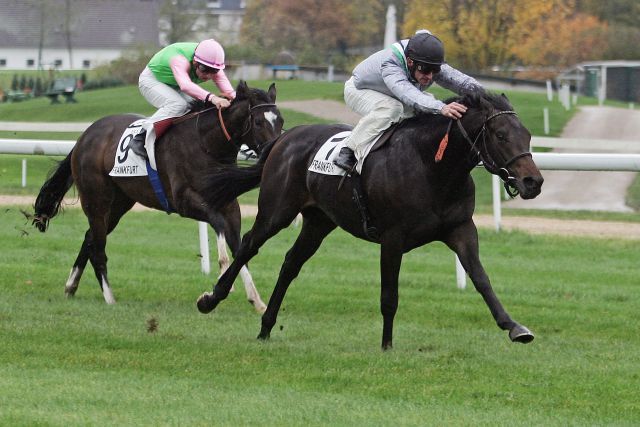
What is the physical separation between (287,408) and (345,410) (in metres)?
0.28

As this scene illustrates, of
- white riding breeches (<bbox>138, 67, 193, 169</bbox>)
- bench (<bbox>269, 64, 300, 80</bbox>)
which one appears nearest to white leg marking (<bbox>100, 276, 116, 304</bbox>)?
white riding breeches (<bbox>138, 67, 193, 169</bbox>)

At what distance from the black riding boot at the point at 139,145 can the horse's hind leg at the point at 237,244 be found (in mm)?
902

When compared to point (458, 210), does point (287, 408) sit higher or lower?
lower

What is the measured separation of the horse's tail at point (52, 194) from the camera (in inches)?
429

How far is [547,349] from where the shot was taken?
787 cm

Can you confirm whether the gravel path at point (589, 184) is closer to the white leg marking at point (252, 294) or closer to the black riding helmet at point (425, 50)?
the white leg marking at point (252, 294)

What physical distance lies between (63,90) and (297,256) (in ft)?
101

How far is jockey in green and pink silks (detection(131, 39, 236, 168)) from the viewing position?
9586 millimetres

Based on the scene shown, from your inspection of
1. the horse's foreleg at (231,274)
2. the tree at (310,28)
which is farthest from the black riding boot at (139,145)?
the tree at (310,28)

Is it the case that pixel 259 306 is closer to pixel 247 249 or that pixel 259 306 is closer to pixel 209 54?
pixel 247 249

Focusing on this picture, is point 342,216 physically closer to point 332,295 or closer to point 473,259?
point 473,259

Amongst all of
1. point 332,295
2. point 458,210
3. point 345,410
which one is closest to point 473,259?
point 458,210

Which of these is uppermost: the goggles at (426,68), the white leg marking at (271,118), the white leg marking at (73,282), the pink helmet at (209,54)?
the goggles at (426,68)

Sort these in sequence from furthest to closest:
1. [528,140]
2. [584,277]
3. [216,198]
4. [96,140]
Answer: [584,277] < [96,140] < [216,198] < [528,140]
